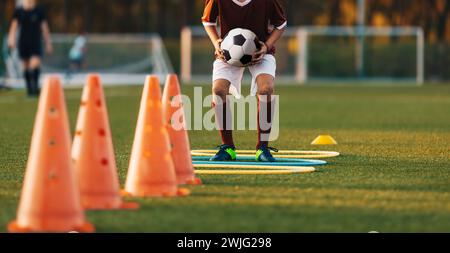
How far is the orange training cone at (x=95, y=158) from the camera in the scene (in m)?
7.48

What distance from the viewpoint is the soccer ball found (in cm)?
1073

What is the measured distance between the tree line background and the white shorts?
1918 inches

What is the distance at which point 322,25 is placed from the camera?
65.2 meters

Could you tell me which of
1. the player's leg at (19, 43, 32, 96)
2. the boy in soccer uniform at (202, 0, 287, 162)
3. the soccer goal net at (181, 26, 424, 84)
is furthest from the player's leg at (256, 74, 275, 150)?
the soccer goal net at (181, 26, 424, 84)

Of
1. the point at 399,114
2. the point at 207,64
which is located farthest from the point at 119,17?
the point at 399,114

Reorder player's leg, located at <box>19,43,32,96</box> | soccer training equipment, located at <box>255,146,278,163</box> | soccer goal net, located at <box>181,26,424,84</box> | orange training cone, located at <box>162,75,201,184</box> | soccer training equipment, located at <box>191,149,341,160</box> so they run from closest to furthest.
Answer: orange training cone, located at <box>162,75,201,184</box> < soccer training equipment, located at <box>255,146,278,163</box> < soccer training equipment, located at <box>191,149,341,160</box> < player's leg, located at <box>19,43,32,96</box> < soccer goal net, located at <box>181,26,424,84</box>

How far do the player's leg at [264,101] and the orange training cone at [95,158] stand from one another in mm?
3226

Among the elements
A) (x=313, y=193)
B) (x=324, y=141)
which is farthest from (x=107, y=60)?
(x=313, y=193)

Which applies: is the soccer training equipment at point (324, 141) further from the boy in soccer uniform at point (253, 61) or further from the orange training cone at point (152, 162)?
the orange training cone at point (152, 162)

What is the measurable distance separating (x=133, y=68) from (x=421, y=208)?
37680mm

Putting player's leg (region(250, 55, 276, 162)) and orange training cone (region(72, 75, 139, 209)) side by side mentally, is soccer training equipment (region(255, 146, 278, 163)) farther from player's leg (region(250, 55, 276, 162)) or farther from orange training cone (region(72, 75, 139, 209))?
orange training cone (region(72, 75, 139, 209))

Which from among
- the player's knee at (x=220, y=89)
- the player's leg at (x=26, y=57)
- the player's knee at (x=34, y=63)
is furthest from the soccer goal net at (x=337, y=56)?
the player's knee at (x=220, y=89)

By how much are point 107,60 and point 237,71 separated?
112ft
